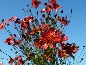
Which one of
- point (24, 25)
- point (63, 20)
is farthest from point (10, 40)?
point (63, 20)

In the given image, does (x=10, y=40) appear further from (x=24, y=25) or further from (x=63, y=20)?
(x=63, y=20)

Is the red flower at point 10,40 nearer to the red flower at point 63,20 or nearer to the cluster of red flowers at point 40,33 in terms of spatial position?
the cluster of red flowers at point 40,33

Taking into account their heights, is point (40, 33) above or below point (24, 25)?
below

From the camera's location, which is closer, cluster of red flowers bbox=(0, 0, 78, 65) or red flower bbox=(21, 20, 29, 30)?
cluster of red flowers bbox=(0, 0, 78, 65)

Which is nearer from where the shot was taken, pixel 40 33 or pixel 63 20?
pixel 40 33

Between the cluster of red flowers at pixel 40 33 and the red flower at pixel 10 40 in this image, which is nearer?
the cluster of red flowers at pixel 40 33

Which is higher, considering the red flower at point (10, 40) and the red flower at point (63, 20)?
the red flower at point (63, 20)

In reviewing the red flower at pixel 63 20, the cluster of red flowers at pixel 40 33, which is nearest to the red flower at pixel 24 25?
the cluster of red flowers at pixel 40 33

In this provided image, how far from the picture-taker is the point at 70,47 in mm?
3301

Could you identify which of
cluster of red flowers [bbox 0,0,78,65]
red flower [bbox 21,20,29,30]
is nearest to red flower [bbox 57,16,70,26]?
cluster of red flowers [bbox 0,0,78,65]

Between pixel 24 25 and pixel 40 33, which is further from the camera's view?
pixel 24 25

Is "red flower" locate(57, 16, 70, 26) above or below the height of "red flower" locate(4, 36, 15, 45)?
above

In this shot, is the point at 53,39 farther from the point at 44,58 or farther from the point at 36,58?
the point at 36,58

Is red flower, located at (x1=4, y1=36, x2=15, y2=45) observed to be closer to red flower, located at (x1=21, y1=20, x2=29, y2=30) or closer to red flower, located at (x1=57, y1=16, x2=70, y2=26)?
red flower, located at (x1=21, y1=20, x2=29, y2=30)
